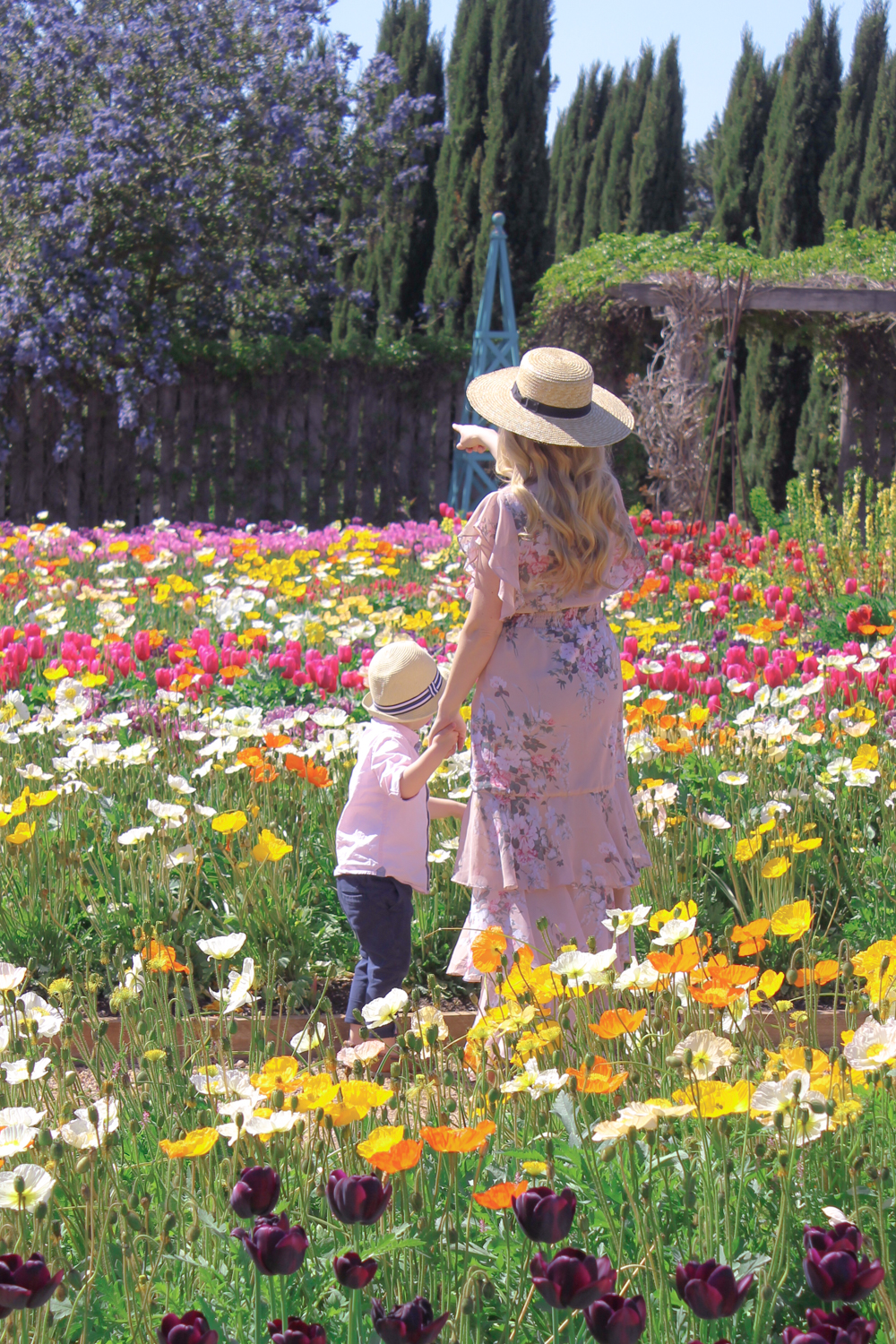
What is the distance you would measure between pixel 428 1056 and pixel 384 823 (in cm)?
68

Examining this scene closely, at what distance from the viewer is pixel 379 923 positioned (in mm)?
2322

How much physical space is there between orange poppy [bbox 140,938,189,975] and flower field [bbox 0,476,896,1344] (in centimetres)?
1

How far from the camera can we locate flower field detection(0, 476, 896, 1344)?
109cm

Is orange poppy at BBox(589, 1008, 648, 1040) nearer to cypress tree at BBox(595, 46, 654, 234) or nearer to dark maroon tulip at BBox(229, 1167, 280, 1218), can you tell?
dark maroon tulip at BBox(229, 1167, 280, 1218)

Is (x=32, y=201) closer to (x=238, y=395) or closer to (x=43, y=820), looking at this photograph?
(x=238, y=395)

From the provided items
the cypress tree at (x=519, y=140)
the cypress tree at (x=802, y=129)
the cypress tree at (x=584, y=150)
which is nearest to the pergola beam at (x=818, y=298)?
the cypress tree at (x=519, y=140)

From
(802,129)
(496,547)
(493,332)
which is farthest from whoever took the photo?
(802,129)

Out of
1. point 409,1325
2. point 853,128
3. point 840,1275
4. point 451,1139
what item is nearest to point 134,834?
point 451,1139

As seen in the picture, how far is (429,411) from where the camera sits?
11953 mm

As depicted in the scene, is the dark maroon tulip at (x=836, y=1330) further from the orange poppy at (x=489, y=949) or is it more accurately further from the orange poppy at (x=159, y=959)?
the orange poppy at (x=159, y=959)

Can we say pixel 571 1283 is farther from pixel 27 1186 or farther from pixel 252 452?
pixel 252 452

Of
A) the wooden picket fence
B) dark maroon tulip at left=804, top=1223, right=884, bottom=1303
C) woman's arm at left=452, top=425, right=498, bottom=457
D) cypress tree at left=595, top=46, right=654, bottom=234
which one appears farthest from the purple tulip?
cypress tree at left=595, top=46, right=654, bottom=234

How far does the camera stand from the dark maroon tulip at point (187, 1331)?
87 cm

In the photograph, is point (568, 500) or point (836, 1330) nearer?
point (836, 1330)
